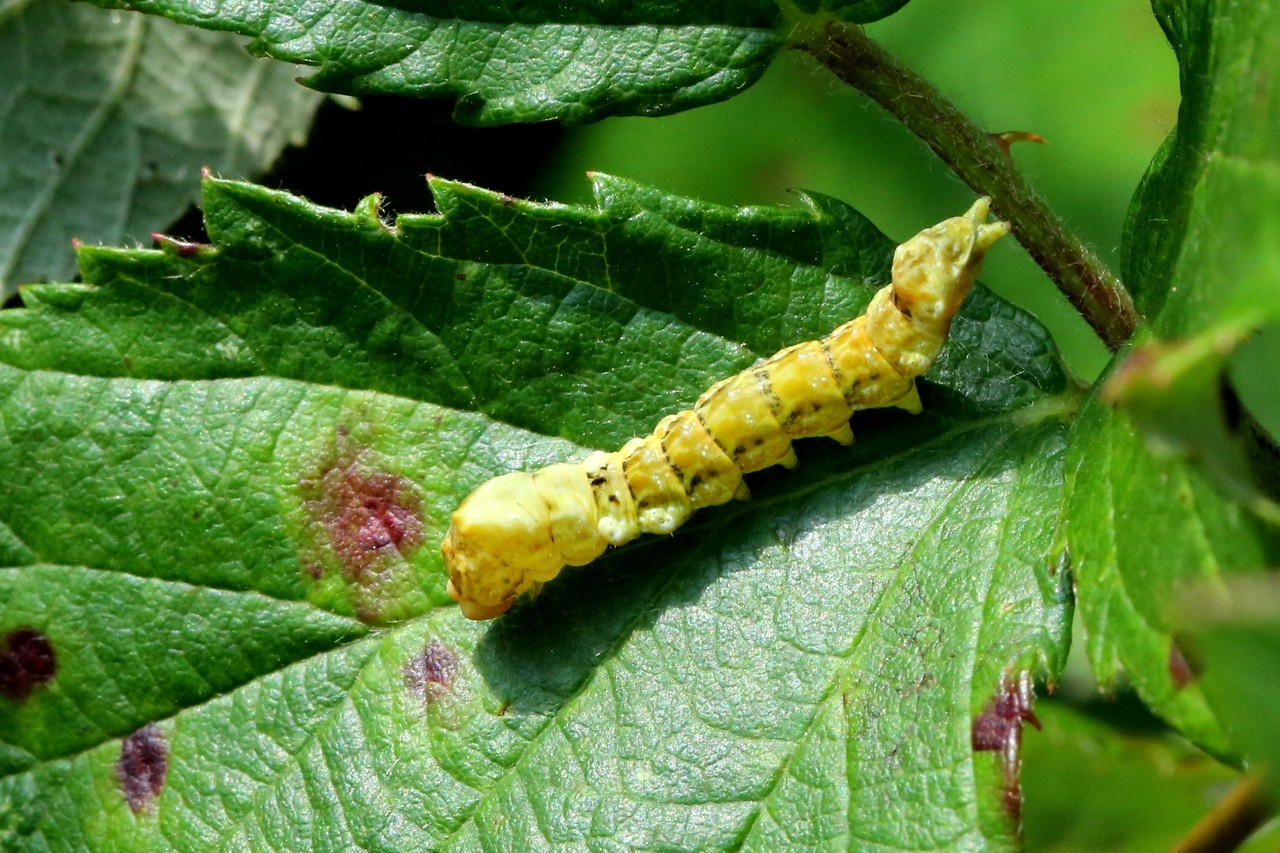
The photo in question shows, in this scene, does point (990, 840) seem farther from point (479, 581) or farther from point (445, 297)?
point (445, 297)

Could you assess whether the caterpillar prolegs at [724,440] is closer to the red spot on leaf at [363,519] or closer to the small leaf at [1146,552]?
the red spot on leaf at [363,519]

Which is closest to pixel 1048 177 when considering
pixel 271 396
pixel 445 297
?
pixel 445 297

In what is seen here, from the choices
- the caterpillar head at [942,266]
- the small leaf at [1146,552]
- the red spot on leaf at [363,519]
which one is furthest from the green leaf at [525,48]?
the small leaf at [1146,552]

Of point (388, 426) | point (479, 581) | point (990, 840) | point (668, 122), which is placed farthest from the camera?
point (668, 122)

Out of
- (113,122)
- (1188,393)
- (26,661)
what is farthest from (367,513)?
(113,122)

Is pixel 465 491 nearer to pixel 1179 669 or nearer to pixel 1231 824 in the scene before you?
pixel 1179 669

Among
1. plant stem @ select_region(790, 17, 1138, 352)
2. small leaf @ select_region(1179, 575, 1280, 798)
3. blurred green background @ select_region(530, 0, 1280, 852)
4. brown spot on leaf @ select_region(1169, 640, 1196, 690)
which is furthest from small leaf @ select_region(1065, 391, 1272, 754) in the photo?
blurred green background @ select_region(530, 0, 1280, 852)

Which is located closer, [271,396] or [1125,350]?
[1125,350]

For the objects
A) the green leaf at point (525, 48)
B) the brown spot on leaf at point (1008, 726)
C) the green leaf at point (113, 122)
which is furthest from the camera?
the green leaf at point (113, 122)
